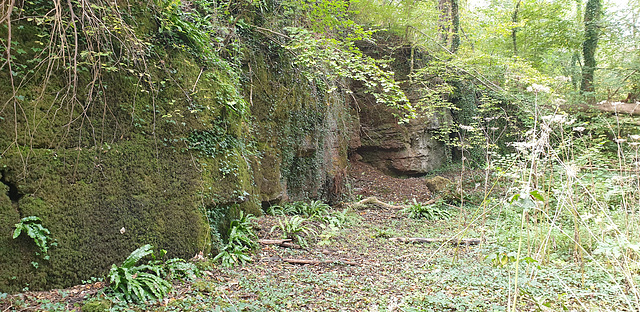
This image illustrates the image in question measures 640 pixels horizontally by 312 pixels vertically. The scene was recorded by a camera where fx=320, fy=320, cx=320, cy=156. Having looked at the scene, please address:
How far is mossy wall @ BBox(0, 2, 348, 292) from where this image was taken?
10.6 feet

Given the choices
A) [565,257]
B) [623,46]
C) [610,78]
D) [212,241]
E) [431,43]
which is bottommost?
[565,257]

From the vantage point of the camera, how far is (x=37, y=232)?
3.23m

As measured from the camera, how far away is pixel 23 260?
3.11 meters

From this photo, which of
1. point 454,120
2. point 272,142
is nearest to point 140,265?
point 272,142

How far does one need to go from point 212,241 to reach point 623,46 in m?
13.4

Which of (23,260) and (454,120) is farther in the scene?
(454,120)

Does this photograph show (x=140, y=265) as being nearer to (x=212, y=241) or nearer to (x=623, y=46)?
(x=212, y=241)

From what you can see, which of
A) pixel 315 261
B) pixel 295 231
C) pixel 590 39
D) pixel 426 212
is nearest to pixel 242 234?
pixel 295 231

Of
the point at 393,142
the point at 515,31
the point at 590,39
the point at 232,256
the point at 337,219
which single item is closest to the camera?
the point at 232,256

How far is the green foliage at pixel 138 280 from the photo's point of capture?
322 centimetres

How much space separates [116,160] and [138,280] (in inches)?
56.8

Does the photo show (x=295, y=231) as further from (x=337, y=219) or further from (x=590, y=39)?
(x=590, y=39)

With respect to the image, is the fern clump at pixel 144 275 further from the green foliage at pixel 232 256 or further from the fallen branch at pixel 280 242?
the fallen branch at pixel 280 242

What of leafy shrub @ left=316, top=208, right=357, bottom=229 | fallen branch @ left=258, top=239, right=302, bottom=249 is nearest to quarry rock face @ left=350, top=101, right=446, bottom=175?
leafy shrub @ left=316, top=208, right=357, bottom=229
